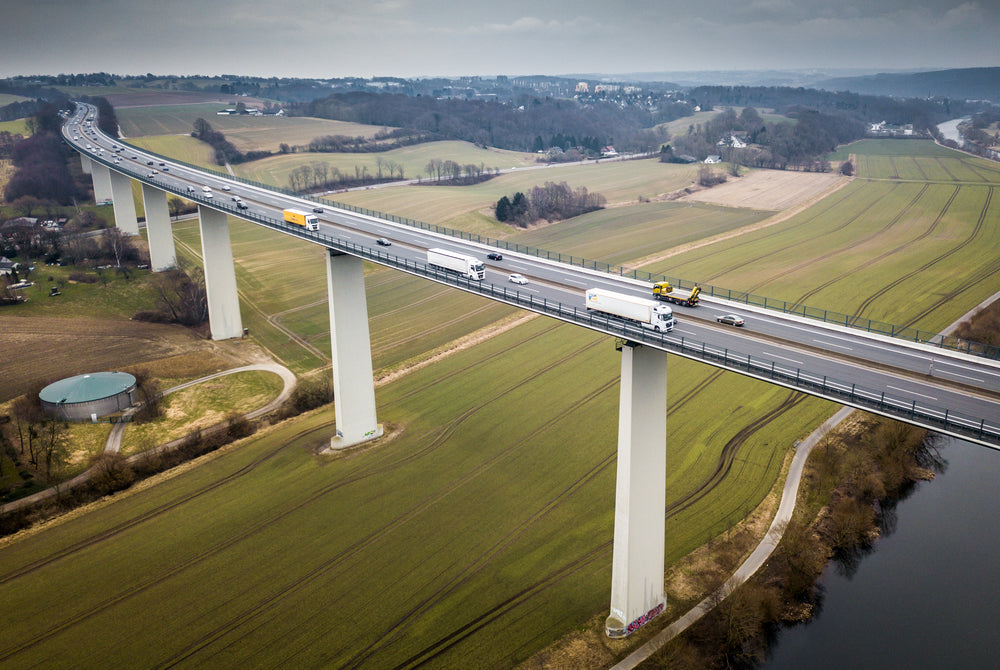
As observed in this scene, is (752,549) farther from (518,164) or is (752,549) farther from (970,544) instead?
(518,164)

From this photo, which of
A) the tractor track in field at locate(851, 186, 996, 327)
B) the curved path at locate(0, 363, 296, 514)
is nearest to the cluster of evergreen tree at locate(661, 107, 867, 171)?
the tractor track in field at locate(851, 186, 996, 327)

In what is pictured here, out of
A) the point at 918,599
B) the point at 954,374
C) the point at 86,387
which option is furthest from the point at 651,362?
the point at 86,387

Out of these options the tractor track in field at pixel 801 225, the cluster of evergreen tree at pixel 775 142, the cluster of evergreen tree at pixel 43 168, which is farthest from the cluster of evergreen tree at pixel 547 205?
the cluster of evergreen tree at pixel 43 168

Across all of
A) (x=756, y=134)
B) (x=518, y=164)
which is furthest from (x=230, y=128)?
(x=756, y=134)

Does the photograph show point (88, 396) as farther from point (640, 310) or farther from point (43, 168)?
point (43, 168)

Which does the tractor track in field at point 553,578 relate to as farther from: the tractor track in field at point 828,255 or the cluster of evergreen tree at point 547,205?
the cluster of evergreen tree at point 547,205

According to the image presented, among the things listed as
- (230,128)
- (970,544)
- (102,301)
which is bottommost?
(970,544)
